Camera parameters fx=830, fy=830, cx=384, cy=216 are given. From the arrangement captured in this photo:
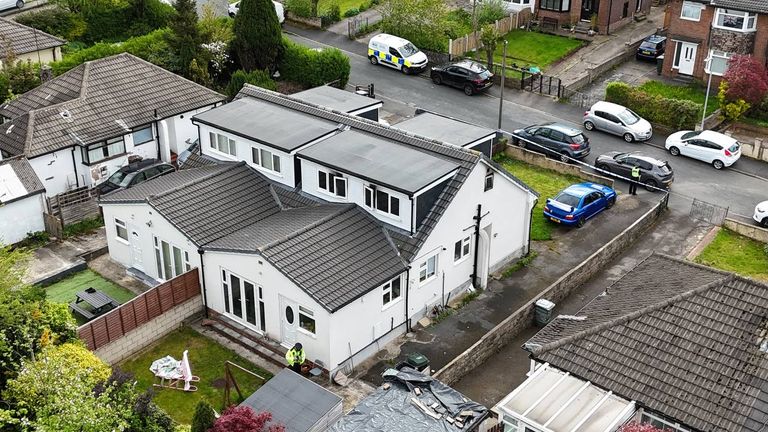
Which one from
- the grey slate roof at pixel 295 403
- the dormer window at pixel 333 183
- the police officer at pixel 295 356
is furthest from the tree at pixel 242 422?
the dormer window at pixel 333 183

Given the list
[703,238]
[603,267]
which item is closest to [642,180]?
[703,238]

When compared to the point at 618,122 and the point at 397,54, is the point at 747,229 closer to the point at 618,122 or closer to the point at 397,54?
the point at 618,122

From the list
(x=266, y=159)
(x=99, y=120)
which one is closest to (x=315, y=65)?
(x=99, y=120)

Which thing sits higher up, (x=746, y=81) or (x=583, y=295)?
(x=746, y=81)

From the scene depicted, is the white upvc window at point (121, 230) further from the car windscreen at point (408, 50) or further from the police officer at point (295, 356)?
the car windscreen at point (408, 50)

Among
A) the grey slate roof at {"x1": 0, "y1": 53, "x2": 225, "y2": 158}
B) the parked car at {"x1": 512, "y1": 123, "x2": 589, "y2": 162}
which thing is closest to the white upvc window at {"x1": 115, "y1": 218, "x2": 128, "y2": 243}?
the grey slate roof at {"x1": 0, "y1": 53, "x2": 225, "y2": 158}

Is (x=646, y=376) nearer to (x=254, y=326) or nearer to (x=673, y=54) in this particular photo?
(x=254, y=326)
